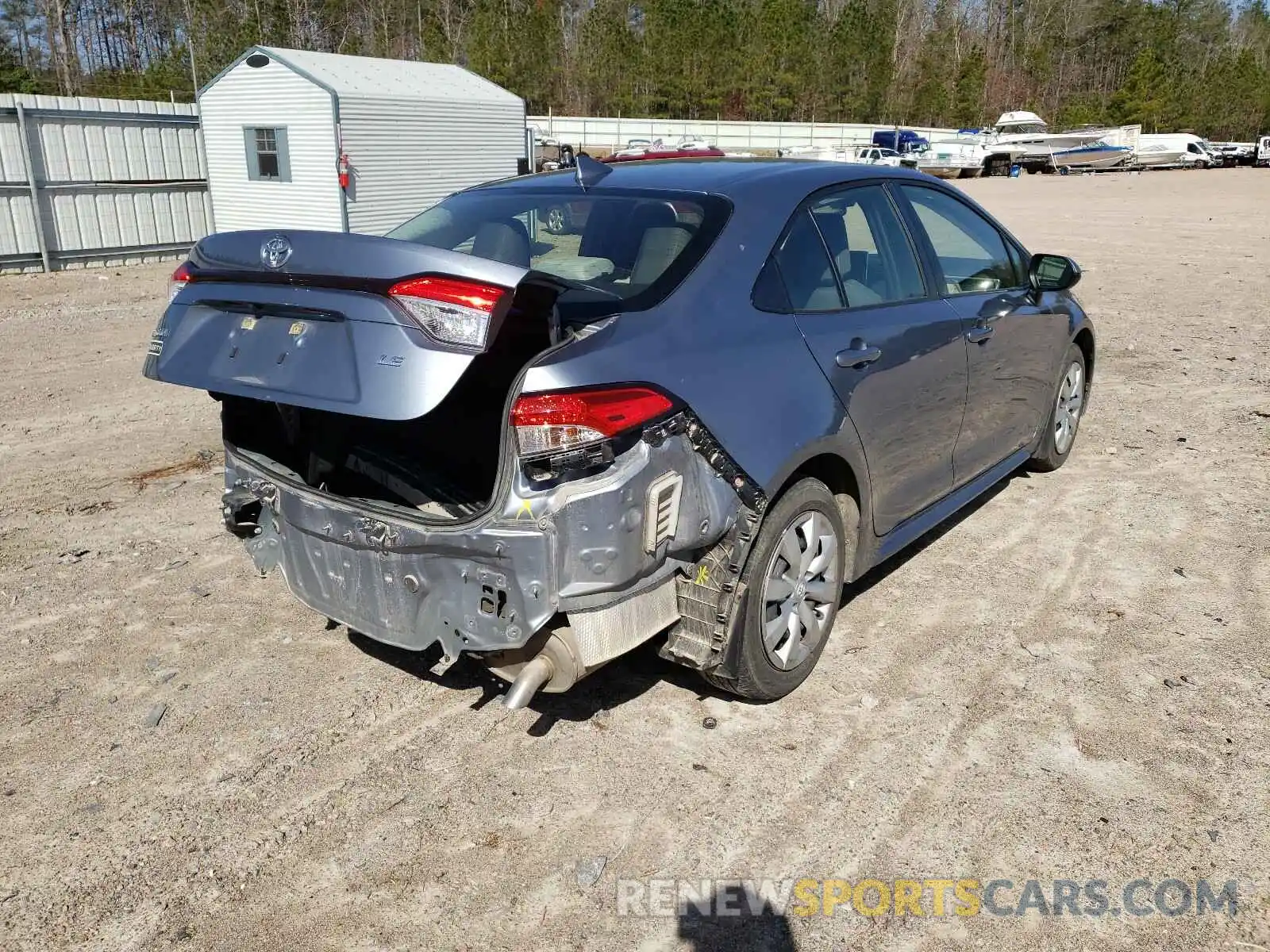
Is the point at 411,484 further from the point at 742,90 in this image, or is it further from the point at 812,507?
the point at 742,90

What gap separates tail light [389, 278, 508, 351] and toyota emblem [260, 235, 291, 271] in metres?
0.48

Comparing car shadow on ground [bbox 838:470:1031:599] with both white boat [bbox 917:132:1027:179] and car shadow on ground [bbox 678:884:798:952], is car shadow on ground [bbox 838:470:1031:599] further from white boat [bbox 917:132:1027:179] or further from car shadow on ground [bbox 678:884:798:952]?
white boat [bbox 917:132:1027:179]

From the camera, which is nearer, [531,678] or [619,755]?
[531,678]

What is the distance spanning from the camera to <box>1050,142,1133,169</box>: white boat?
4881 cm

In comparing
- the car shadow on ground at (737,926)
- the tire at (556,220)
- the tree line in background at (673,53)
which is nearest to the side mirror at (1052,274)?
the tire at (556,220)

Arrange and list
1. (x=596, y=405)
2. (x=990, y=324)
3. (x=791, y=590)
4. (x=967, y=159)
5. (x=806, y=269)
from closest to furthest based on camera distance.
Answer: (x=596, y=405) → (x=791, y=590) → (x=806, y=269) → (x=990, y=324) → (x=967, y=159)

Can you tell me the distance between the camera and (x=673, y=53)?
224 feet

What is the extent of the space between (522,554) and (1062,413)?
13.7ft

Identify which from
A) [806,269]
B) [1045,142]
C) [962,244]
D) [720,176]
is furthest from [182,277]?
[1045,142]

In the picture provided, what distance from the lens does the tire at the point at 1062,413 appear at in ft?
18.5

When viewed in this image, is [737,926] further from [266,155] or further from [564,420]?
[266,155]

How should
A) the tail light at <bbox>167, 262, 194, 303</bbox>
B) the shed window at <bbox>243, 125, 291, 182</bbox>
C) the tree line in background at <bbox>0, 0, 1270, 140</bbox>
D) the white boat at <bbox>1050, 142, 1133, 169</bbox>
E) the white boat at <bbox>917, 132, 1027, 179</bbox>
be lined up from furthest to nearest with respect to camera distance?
the tree line in background at <bbox>0, 0, 1270, 140</bbox>
the white boat at <bbox>1050, 142, 1133, 169</bbox>
the white boat at <bbox>917, 132, 1027, 179</bbox>
the shed window at <bbox>243, 125, 291, 182</bbox>
the tail light at <bbox>167, 262, 194, 303</bbox>

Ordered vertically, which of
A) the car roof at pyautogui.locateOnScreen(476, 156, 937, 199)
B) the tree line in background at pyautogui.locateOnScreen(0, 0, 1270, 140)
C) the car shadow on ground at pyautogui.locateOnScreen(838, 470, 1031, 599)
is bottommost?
the car shadow on ground at pyautogui.locateOnScreen(838, 470, 1031, 599)

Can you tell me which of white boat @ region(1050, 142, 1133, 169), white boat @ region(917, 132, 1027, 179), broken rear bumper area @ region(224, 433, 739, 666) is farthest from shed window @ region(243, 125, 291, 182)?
white boat @ region(1050, 142, 1133, 169)
